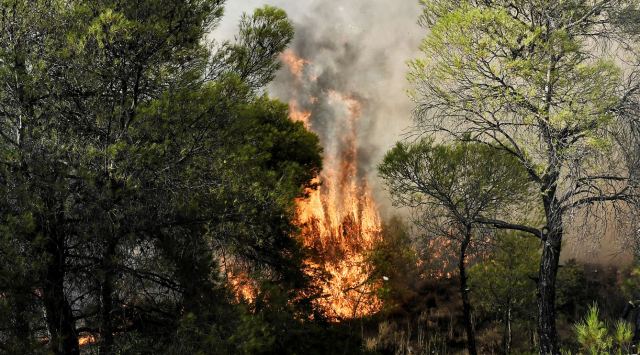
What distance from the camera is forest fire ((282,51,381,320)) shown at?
28.4 m

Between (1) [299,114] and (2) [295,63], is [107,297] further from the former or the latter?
(2) [295,63]

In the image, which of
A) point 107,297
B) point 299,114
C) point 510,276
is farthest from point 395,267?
point 107,297

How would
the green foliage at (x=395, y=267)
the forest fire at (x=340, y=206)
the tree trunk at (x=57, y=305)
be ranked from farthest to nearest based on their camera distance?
the forest fire at (x=340, y=206), the green foliage at (x=395, y=267), the tree trunk at (x=57, y=305)

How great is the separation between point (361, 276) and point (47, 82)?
23242 millimetres

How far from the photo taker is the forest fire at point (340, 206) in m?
28.4

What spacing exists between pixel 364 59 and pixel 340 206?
635 inches

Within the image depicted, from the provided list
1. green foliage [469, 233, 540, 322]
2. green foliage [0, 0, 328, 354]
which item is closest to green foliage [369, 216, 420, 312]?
green foliage [469, 233, 540, 322]

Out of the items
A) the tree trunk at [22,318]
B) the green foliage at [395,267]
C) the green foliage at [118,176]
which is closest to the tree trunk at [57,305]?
the green foliage at [118,176]

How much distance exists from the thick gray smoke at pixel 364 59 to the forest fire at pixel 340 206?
59 centimetres

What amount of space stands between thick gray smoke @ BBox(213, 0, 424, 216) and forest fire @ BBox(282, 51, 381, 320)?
59cm

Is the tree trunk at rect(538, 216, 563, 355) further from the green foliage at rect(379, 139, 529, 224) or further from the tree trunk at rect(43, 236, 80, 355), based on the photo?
the tree trunk at rect(43, 236, 80, 355)

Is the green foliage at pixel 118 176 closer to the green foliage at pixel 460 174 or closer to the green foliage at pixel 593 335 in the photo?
the green foliage at pixel 593 335

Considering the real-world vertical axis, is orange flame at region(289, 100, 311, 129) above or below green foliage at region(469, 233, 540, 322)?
above

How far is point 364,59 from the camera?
4994 centimetres
